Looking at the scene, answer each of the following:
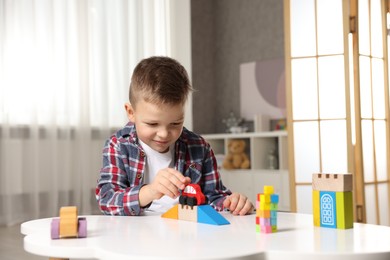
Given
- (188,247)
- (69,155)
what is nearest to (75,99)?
(69,155)

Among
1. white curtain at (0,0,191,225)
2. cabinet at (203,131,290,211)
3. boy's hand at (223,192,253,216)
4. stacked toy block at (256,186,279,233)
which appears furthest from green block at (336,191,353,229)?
cabinet at (203,131,290,211)

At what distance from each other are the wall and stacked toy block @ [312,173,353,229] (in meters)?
3.96

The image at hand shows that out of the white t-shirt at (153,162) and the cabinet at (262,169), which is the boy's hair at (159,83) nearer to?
the white t-shirt at (153,162)

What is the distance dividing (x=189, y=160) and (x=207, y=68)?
394cm

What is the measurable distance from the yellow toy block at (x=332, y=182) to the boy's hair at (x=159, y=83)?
40cm

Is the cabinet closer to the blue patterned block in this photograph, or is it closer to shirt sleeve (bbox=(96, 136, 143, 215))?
shirt sleeve (bbox=(96, 136, 143, 215))

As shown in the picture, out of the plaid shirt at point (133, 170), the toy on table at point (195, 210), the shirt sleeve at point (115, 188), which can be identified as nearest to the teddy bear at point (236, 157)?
the plaid shirt at point (133, 170)

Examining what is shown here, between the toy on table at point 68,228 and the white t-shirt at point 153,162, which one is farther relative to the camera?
the white t-shirt at point 153,162

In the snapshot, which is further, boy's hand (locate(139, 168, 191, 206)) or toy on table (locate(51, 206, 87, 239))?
boy's hand (locate(139, 168, 191, 206))

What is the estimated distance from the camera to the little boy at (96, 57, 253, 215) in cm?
114

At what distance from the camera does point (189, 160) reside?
4.57 ft

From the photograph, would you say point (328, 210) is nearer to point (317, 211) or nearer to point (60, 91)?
point (317, 211)

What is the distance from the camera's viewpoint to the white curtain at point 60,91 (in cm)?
364

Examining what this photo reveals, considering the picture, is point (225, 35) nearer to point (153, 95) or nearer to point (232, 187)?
point (232, 187)
